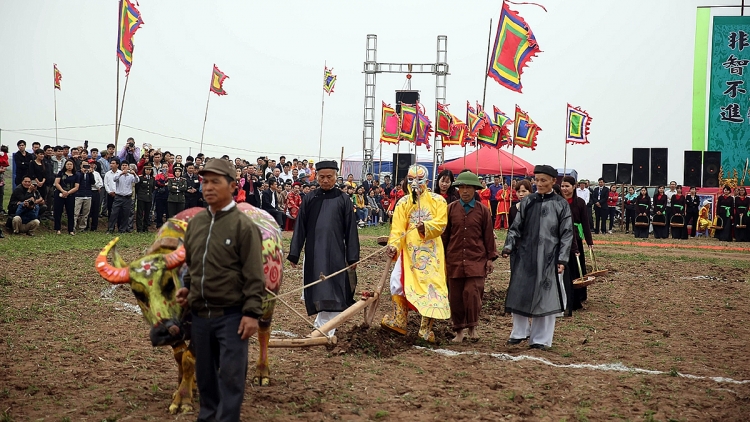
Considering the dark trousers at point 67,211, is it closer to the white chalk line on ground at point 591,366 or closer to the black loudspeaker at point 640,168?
the white chalk line on ground at point 591,366

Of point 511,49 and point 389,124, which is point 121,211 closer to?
point 511,49

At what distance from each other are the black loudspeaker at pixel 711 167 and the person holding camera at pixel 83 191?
22.9 metres

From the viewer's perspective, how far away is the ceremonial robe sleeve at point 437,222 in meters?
8.34

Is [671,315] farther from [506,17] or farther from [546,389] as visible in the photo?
[506,17]

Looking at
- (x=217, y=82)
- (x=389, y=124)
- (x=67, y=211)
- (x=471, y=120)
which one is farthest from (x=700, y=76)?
(x=67, y=211)

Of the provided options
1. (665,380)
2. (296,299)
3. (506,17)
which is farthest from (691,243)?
(665,380)

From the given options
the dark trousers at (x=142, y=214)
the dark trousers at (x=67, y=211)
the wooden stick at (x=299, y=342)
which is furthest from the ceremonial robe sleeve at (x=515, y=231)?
the dark trousers at (x=142, y=214)

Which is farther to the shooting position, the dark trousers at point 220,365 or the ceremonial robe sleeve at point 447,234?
the ceremonial robe sleeve at point 447,234

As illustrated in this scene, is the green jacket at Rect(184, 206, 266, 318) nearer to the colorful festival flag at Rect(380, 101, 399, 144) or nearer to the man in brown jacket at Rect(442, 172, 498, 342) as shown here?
the man in brown jacket at Rect(442, 172, 498, 342)

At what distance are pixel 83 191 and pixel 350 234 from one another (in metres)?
11.5

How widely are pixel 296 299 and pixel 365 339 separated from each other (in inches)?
117

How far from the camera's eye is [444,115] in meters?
27.8

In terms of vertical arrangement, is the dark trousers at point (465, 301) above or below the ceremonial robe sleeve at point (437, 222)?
below

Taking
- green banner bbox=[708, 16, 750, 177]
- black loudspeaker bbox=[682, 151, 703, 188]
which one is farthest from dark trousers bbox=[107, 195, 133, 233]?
green banner bbox=[708, 16, 750, 177]
